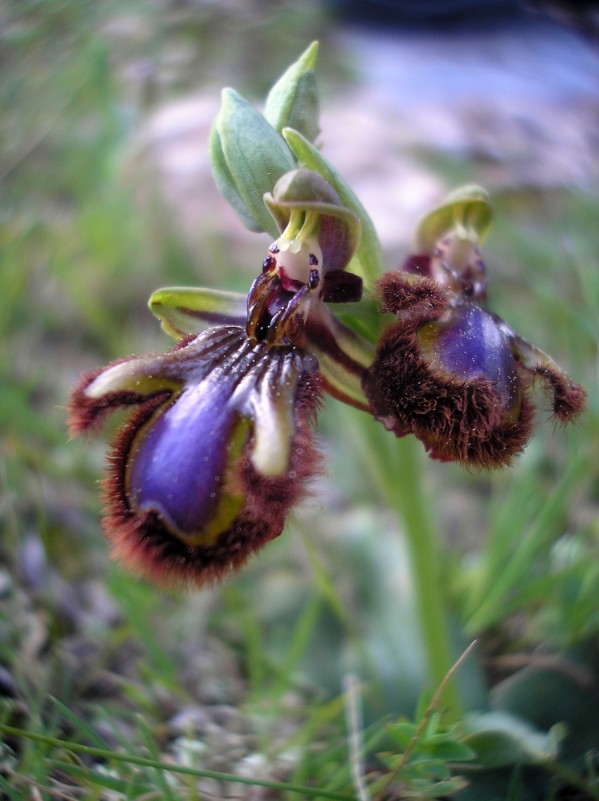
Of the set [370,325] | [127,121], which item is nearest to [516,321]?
[370,325]

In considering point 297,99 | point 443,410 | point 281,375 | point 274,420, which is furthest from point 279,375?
point 297,99

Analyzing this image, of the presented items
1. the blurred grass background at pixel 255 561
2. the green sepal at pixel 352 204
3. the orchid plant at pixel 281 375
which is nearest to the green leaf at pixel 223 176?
the orchid plant at pixel 281 375

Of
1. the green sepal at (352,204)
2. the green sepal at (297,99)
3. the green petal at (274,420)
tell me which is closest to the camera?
the green petal at (274,420)

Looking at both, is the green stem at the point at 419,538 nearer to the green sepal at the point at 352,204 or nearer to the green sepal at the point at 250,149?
the green sepal at the point at 352,204

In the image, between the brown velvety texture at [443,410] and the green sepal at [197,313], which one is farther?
the green sepal at [197,313]

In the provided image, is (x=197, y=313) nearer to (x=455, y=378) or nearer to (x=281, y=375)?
(x=281, y=375)

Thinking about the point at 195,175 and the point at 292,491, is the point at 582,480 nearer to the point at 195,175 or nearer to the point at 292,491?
the point at 292,491
